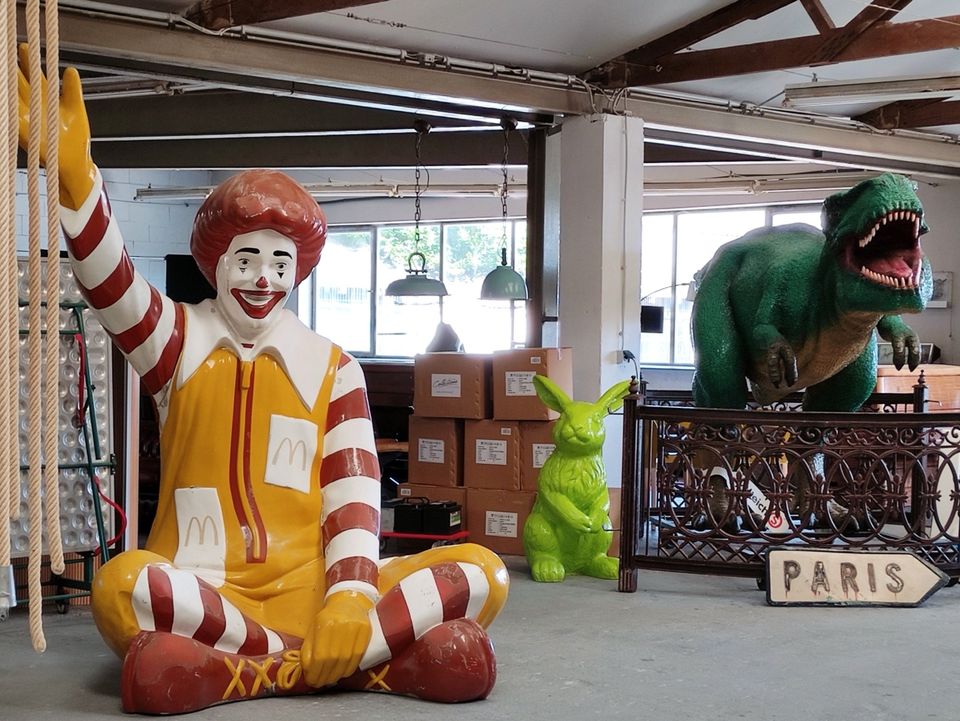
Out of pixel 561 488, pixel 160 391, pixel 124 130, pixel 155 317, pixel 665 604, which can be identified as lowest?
pixel 665 604

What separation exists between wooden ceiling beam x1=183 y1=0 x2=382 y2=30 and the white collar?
1.83m

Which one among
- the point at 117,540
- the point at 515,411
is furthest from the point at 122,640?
the point at 515,411

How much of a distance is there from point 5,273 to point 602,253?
4596 millimetres

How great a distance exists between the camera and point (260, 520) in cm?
309

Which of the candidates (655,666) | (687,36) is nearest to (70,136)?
(655,666)

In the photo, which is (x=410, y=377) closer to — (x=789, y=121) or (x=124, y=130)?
(x=124, y=130)

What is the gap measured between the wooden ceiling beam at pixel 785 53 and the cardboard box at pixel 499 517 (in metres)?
2.33

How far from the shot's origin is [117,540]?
13.9 ft

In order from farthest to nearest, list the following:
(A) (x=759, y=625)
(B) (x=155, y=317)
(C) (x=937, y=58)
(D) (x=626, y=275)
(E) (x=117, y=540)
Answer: (C) (x=937, y=58) → (D) (x=626, y=275) → (E) (x=117, y=540) → (A) (x=759, y=625) → (B) (x=155, y=317)

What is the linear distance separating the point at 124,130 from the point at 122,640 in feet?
17.5

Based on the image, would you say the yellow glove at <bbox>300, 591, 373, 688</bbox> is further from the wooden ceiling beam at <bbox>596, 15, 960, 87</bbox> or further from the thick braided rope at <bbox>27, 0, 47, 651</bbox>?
the wooden ceiling beam at <bbox>596, 15, 960, 87</bbox>

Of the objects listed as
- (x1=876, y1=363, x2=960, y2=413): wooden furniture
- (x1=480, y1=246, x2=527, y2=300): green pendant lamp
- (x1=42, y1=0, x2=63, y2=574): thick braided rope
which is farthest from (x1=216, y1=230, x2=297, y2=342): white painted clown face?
(x1=876, y1=363, x2=960, y2=413): wooden furniture

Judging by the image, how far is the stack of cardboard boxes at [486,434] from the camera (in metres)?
5.43

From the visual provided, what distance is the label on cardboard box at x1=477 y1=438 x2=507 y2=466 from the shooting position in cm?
547
